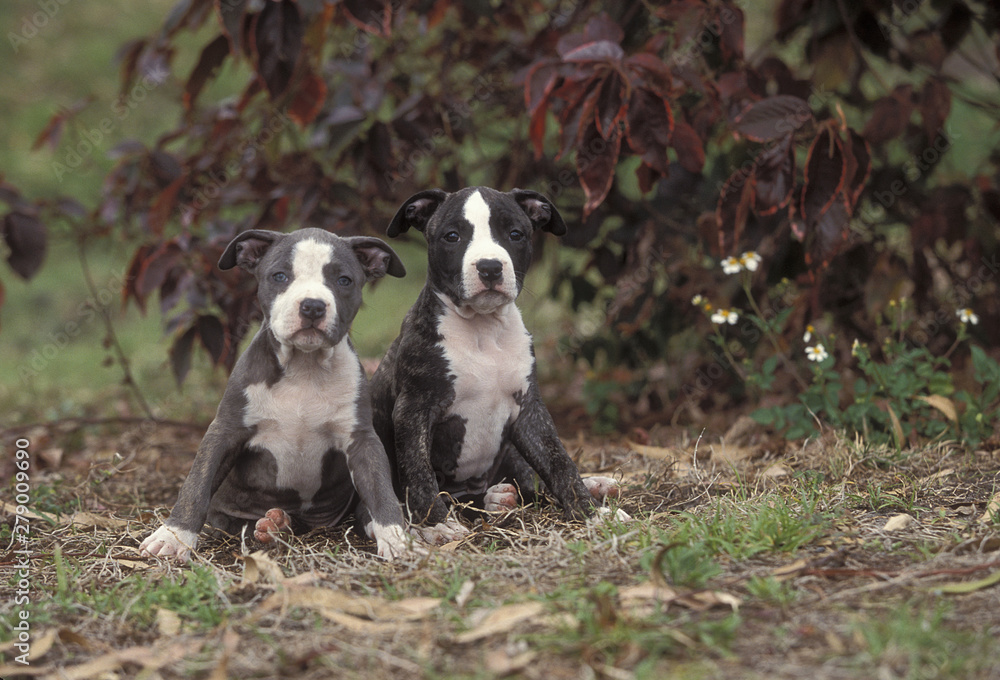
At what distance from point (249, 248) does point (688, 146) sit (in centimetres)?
215

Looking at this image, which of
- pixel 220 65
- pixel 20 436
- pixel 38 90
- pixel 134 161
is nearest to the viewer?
pixel 220 65

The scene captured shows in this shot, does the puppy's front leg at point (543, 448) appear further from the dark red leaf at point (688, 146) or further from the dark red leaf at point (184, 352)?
the dark red leaf at point (184, 352)

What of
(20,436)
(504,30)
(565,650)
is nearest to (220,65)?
(504,30)

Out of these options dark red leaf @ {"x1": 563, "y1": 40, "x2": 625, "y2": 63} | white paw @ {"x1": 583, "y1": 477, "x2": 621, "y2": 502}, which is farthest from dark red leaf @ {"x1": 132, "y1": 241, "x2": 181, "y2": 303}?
white paw @ {"x1": 583, "y1": 477, "x2": 621, "y2": 502}

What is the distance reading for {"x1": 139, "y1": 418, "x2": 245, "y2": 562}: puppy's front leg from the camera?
12.6 ft

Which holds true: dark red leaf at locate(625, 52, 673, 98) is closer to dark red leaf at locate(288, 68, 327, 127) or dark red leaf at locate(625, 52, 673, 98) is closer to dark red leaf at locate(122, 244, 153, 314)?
dark red leaf at locate(288, 68, 327, 127)

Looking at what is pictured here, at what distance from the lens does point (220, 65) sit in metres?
5.00

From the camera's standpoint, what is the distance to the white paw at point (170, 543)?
12.6 ft

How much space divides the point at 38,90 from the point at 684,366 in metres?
13.4

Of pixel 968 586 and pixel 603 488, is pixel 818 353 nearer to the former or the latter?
pixel 603 488

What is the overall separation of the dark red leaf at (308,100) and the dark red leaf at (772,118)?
6.95 feet

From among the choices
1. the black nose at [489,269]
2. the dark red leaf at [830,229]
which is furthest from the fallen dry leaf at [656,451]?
the black nose at [489,269]

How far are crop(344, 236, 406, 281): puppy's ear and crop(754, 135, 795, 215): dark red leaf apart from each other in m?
1.75

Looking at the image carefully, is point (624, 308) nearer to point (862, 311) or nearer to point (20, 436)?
point (862, 311)
